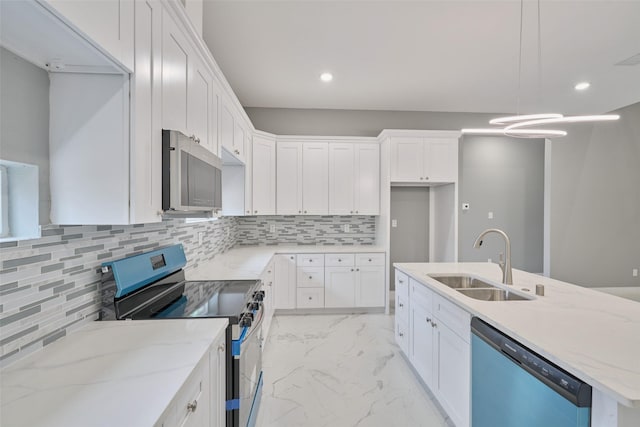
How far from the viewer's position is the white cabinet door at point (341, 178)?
393cm

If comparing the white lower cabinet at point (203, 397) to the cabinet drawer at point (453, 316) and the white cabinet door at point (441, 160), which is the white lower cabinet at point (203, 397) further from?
the white cabinet door at point (441, 160)

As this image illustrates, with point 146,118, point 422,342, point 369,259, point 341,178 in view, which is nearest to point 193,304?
point 146,118

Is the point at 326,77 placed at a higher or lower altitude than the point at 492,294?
higher

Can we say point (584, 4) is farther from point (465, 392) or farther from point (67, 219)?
point (67, 219)

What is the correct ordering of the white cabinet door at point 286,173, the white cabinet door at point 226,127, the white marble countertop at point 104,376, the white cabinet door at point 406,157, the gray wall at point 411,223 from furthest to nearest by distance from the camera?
the gray wall at point 411,223, the white cabinet door at point 286,173, the white cabinet door at point 406,157, the white cabinet door at point 226,127, the white marble countertop at point 104,376

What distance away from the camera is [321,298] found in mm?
3658

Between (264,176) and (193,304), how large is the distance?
2.46 metres

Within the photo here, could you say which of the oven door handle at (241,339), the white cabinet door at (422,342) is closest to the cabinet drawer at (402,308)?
the white cabinet door at (422,342)

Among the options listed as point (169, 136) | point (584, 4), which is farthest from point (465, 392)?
point (584, 4)

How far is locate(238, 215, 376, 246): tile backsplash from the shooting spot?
415cm

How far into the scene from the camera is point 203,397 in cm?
108

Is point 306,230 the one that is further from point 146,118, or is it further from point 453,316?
point 146,118

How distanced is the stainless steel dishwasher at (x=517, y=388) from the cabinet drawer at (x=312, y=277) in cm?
230

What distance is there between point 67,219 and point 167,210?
0.35 m
